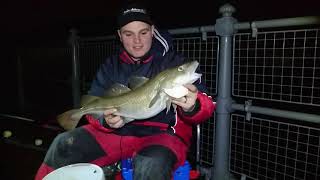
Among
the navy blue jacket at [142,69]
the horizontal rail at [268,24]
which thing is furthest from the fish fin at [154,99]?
the horizontal rail at [268,24]

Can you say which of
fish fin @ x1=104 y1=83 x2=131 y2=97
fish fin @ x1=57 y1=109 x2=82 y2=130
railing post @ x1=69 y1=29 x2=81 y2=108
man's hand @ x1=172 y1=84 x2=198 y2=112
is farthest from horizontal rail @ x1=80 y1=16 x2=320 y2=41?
railing post @ x1=69 y1=29 x2=81 y2=108

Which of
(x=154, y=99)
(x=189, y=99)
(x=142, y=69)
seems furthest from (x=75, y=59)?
(x=189, y=99)

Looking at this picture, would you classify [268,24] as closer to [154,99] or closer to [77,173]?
[154,99]

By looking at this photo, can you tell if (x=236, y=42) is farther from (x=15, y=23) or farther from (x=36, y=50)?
(x=36, y=50)

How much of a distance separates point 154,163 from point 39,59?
6744mm

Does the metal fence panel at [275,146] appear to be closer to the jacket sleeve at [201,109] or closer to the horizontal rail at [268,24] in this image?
the jacket sleeve at [201,109]

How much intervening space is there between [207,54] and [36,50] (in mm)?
6239

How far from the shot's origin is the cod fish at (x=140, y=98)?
7.14ft

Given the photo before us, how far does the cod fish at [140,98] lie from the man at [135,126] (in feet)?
0.37

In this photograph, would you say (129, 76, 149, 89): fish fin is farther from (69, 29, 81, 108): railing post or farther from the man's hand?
(69, 29, 81, 108): railing post

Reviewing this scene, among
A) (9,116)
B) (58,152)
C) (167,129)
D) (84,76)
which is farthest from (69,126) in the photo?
(9,116)

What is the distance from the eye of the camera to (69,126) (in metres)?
2.67

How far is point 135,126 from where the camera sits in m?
2.82

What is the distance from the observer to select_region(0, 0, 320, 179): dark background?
444 cm
